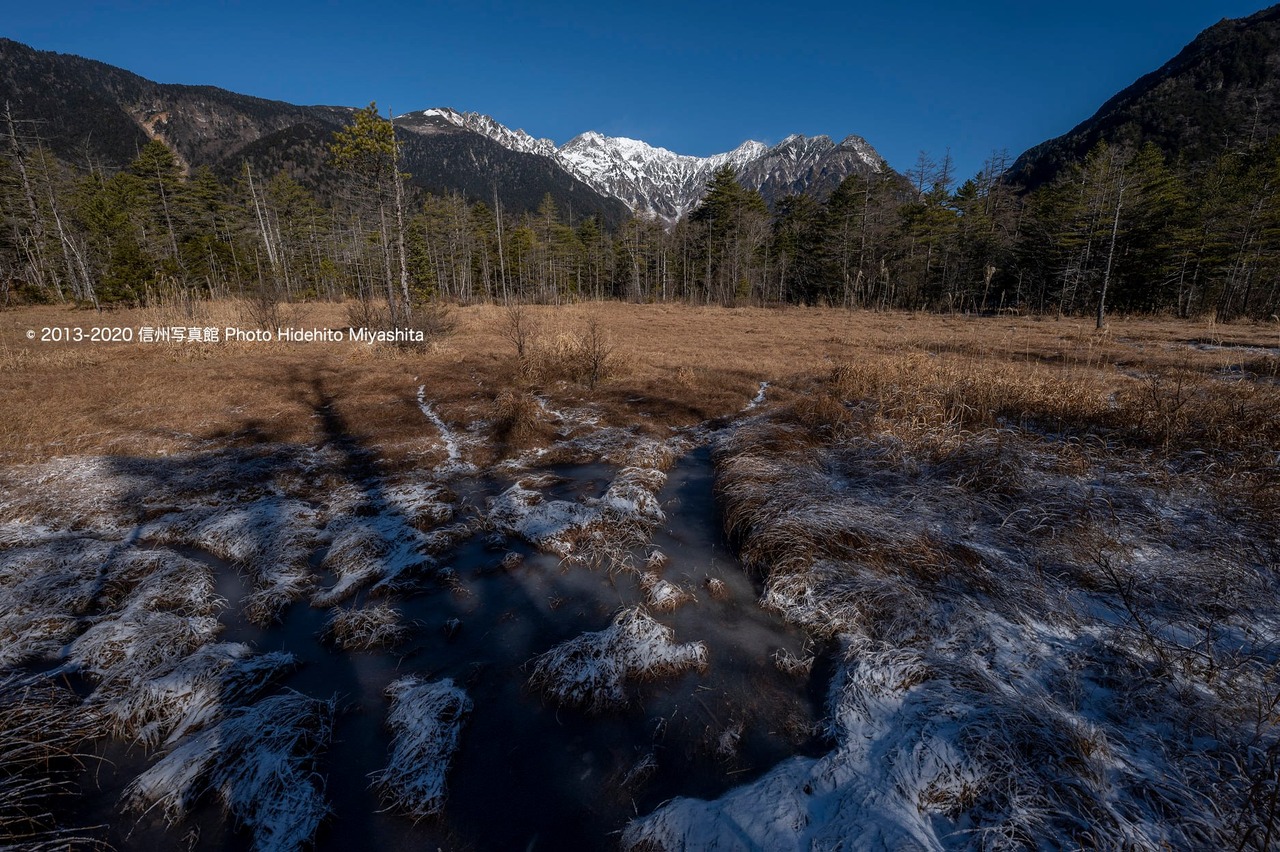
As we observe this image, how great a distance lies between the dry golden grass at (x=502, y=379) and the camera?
737 centimetres

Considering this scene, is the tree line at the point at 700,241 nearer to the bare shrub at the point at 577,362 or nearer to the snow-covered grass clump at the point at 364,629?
the bare shrub at the point at 577,362

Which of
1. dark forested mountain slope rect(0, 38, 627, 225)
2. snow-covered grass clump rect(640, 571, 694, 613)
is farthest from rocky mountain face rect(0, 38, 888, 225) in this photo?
snow-covered grass clump rect(640, 571, 694, 613)

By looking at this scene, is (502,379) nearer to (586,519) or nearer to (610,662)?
(586,519)

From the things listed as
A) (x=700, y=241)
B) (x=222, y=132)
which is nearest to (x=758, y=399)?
(x=700, y=241)

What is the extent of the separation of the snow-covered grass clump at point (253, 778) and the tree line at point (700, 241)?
16486mm

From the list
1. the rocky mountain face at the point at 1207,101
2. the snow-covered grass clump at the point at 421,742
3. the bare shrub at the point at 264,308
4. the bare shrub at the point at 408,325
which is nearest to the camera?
the snow-covered grass clump at the point at 421,742

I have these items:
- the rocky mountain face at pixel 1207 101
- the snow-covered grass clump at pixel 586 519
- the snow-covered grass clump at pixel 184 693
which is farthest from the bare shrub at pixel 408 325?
the rocky mountain face at pixel 1207 101

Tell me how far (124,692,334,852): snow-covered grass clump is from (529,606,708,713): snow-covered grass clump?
4.15 feet

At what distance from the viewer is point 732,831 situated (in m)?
2.16

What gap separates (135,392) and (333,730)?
11510mm

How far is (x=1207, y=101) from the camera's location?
61125 mm

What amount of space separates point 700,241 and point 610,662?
4789 centimetres

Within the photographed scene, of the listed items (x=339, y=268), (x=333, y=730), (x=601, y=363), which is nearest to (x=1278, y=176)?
(x=601, y=363)

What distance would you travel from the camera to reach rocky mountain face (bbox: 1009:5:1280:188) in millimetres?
55281
